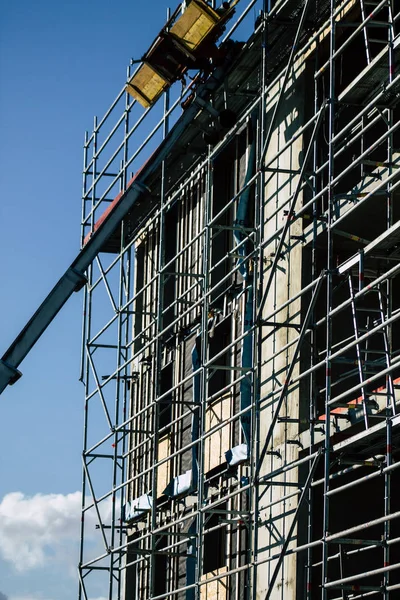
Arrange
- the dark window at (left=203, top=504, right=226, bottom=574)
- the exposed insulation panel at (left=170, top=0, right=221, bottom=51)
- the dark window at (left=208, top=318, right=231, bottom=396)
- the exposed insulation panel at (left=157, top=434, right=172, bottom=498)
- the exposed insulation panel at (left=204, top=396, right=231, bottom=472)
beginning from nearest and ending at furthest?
the exposed insulation panel at (left=204, top=396, right=231, bottom=472) < the exposed insulation panel at (left=170, top=0, right=221, bottom=51) < the dark window at (left=203, top=504, right=226, bottom=574) < the dark window at (left=208, top=318, right=231, bottom=396) < the exposed insulation panel at (left=157, top=434, right=172, bottom=498)

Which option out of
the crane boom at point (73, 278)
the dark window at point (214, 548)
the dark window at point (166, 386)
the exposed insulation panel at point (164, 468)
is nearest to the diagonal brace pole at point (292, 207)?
the dark window at point (214, 548)

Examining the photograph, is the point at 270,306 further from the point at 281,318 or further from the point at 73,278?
the point at 73,278

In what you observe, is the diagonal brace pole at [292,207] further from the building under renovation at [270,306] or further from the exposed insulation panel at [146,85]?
the exposed insulation panel at [146,85]

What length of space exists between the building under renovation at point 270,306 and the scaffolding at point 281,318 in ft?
0.16

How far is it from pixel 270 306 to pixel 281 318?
0.58 meters

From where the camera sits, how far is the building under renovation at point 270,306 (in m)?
17.4

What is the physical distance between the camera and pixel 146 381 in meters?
28.5

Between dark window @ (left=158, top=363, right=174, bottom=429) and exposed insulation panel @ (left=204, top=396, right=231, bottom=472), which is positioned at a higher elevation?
dark window @ (left=158, top=363, right=174, bottom=429)

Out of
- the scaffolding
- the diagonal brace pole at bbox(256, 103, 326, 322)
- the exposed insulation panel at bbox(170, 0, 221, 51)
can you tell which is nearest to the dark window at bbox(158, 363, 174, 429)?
the scaffolding

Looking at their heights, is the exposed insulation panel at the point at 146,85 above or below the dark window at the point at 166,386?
above

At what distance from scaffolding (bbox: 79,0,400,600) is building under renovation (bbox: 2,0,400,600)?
49 millimetres

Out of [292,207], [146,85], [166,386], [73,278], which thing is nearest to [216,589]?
[166,386]

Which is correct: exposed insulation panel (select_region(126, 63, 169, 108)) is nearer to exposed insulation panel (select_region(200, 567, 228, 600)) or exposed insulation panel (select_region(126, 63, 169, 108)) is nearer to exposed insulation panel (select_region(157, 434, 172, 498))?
exposed insulation panel (select_region(157, 434, 172, 498))

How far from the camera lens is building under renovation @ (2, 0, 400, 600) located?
17375 millimetres
